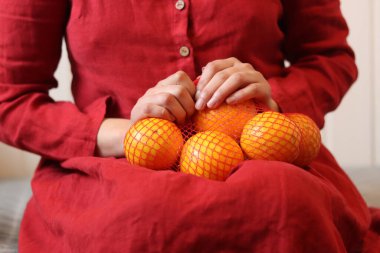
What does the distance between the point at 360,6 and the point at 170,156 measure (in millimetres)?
1175

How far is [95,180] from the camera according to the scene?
0.51 m

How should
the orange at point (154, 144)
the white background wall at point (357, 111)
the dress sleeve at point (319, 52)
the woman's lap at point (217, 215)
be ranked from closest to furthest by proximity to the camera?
1. the woman's lap at point (217, 215)
2. the orange at point (154, 144)
3. the dress sleeve at point (319, 52)
4. the white background wall at point (357, 111)

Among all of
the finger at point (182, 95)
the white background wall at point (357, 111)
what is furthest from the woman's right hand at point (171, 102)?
the white background wall at point (357, 111)

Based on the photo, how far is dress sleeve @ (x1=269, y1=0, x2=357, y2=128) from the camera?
2.35 ft

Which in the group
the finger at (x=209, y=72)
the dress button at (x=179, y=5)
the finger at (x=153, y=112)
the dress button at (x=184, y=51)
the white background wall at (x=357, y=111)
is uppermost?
the dress button at (x=179, y=5)

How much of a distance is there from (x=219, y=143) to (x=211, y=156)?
2cm

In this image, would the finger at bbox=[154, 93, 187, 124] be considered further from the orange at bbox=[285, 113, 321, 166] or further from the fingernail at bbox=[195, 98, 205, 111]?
the orange at bbox=[285, 113, 321, 166]

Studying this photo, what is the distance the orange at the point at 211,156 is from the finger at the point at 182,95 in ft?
0.20

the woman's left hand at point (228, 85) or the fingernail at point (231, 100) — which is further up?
the woman's left hand at point (228, 85)

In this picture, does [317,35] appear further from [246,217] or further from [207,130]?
[246,217]

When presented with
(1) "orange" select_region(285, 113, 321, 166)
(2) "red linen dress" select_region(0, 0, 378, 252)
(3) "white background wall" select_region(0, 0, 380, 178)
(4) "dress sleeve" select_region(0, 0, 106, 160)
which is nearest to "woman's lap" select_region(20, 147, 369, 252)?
(2) "red linen dress" select_region(0, 0, 378, 252)

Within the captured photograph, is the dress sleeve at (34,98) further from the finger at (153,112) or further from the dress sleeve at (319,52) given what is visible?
the dress sleeve at (319,52)

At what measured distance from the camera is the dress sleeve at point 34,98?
63 cm

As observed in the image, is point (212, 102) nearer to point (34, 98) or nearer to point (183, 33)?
point (183, 33)
